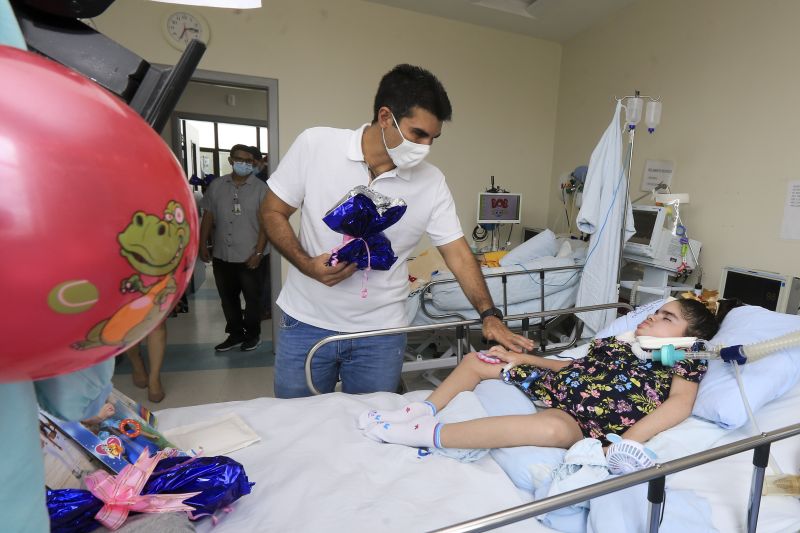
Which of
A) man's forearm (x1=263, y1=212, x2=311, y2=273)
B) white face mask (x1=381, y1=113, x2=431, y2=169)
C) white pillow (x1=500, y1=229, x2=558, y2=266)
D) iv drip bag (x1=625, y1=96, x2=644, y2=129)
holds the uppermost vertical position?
iv drip bag (x1=625, y1=96, x2=644, y2=129)

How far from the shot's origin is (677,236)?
9.99ft

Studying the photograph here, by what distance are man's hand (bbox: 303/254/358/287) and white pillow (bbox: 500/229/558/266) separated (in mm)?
2236

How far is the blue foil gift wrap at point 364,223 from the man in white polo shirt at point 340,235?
0.13m

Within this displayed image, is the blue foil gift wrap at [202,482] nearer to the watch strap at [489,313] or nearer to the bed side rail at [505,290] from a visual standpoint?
the watch strap at [489,313]

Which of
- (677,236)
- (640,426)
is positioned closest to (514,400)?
(640,426)

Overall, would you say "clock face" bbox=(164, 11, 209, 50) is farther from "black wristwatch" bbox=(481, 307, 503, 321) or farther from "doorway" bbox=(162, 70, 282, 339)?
"black wristwatch" bbox=(481, 307, 503, 321)

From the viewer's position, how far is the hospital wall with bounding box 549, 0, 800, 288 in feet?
8.90

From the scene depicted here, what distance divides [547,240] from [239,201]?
9.11 ft

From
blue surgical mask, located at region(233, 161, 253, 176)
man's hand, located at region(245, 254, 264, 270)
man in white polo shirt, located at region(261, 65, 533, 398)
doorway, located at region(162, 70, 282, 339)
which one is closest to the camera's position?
man in white polo shirt, located at region(261, 65, 533, 398)

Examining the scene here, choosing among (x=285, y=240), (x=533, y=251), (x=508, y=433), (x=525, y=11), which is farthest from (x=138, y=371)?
(x=525, y=11)

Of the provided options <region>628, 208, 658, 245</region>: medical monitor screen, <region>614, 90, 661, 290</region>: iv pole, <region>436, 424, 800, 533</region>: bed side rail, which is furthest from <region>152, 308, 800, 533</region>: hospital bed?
<region>628, 208, 658, 245</region>: medical monitor screen

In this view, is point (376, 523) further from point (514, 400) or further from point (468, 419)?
point (514, 400)

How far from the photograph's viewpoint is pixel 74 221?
0.37m

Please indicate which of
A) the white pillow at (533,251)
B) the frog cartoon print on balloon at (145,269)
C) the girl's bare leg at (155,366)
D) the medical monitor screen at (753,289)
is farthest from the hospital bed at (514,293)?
the frog cartoon print on balloon at (145,269)
